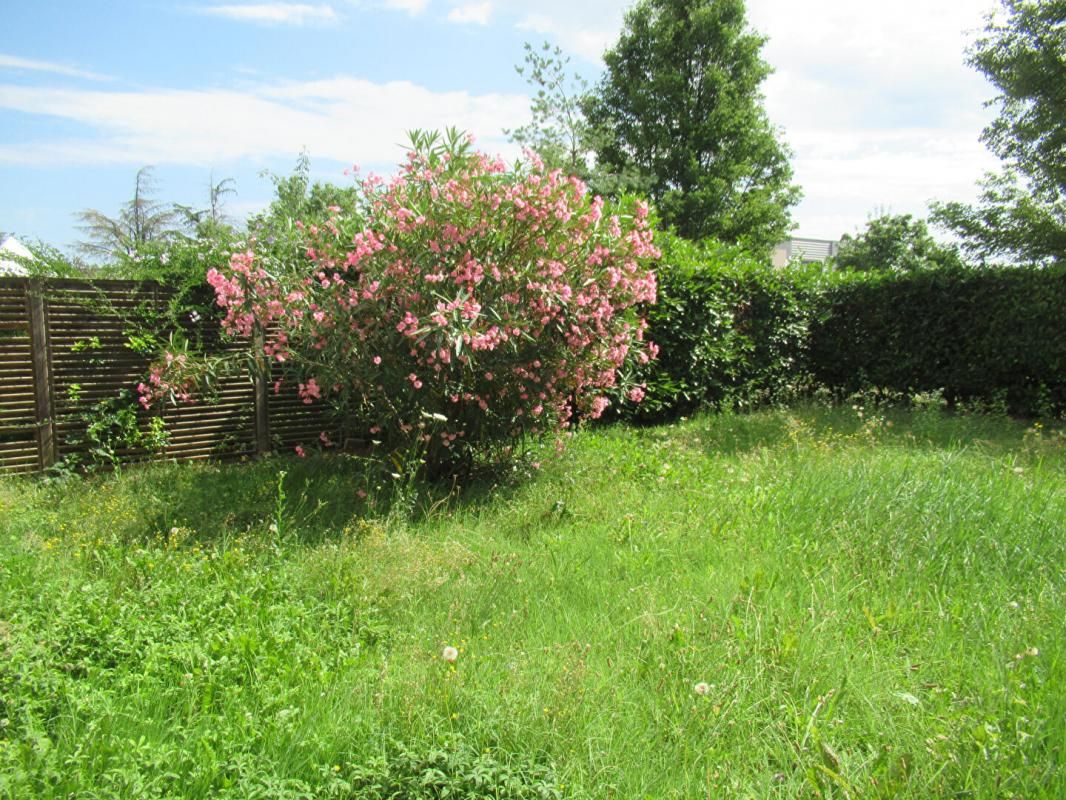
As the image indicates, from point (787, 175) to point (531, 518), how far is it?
61.1ft

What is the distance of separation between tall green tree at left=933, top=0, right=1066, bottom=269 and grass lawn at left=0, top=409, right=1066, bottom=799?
41.3ft

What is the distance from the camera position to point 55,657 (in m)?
2.84

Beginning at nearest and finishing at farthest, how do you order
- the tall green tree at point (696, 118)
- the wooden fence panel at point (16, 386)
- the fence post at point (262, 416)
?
the wooden fence panel at point (16, 386) → the fence post at point (262, 416) → the tall green tree at point (696, 118)

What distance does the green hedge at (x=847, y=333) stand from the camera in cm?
888

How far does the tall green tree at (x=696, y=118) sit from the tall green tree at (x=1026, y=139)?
4901mm

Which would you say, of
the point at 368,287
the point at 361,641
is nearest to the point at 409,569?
the point at 361,641

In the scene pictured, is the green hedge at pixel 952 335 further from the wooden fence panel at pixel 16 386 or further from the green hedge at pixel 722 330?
the wooden fence panel at pixel 16 386

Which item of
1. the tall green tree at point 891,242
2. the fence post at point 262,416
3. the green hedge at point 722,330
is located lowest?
the fence post at point 262,416

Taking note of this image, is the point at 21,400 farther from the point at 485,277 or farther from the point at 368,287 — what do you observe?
the point at 485,277

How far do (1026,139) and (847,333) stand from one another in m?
8.28

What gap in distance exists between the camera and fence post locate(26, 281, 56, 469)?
6.13 meters

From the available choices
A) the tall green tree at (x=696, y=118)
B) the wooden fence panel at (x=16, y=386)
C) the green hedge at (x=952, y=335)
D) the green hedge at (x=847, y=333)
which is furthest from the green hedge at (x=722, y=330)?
the tall green tree at (x=696, y=118)

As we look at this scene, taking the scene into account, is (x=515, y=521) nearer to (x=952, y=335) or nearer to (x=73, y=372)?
(x=73, y=372)

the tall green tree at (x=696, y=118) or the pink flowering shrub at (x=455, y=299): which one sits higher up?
the tall green tree at (x=696, y=118)
